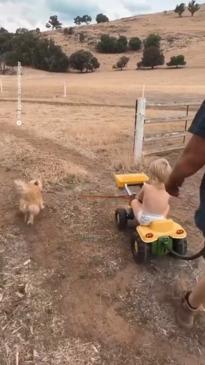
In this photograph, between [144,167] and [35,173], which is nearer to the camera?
[35,173]

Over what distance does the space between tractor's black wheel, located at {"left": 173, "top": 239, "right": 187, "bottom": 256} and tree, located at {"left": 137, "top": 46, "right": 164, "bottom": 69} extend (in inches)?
1862

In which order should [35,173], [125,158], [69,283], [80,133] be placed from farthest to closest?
[80,133] < [125,158] < [35,173] < [69,283]

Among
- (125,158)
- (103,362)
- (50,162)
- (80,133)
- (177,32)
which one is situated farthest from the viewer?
(177,32)

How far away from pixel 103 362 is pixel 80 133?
7523 millimetres

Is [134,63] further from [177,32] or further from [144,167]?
[144,167]

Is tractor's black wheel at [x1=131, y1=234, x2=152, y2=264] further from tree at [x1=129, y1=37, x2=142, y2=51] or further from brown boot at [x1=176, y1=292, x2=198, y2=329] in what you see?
tree at [x1=129, y1=37, x2=142, y2=51]

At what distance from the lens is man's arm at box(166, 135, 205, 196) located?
2305 millimetres

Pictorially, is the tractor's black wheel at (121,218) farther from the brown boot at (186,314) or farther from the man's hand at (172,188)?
the man's hand at (172,188)

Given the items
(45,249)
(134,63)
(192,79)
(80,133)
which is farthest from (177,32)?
(45,249)

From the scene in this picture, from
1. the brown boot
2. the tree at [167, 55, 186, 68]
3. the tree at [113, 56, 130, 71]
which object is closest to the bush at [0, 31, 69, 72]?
the tree at [113, 56, 130, 71]

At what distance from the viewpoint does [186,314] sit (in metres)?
3.44

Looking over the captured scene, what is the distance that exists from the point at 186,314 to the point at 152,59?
158ft

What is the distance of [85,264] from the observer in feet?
13.9

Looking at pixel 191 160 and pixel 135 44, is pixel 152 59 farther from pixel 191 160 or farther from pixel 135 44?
pixel 191 160
